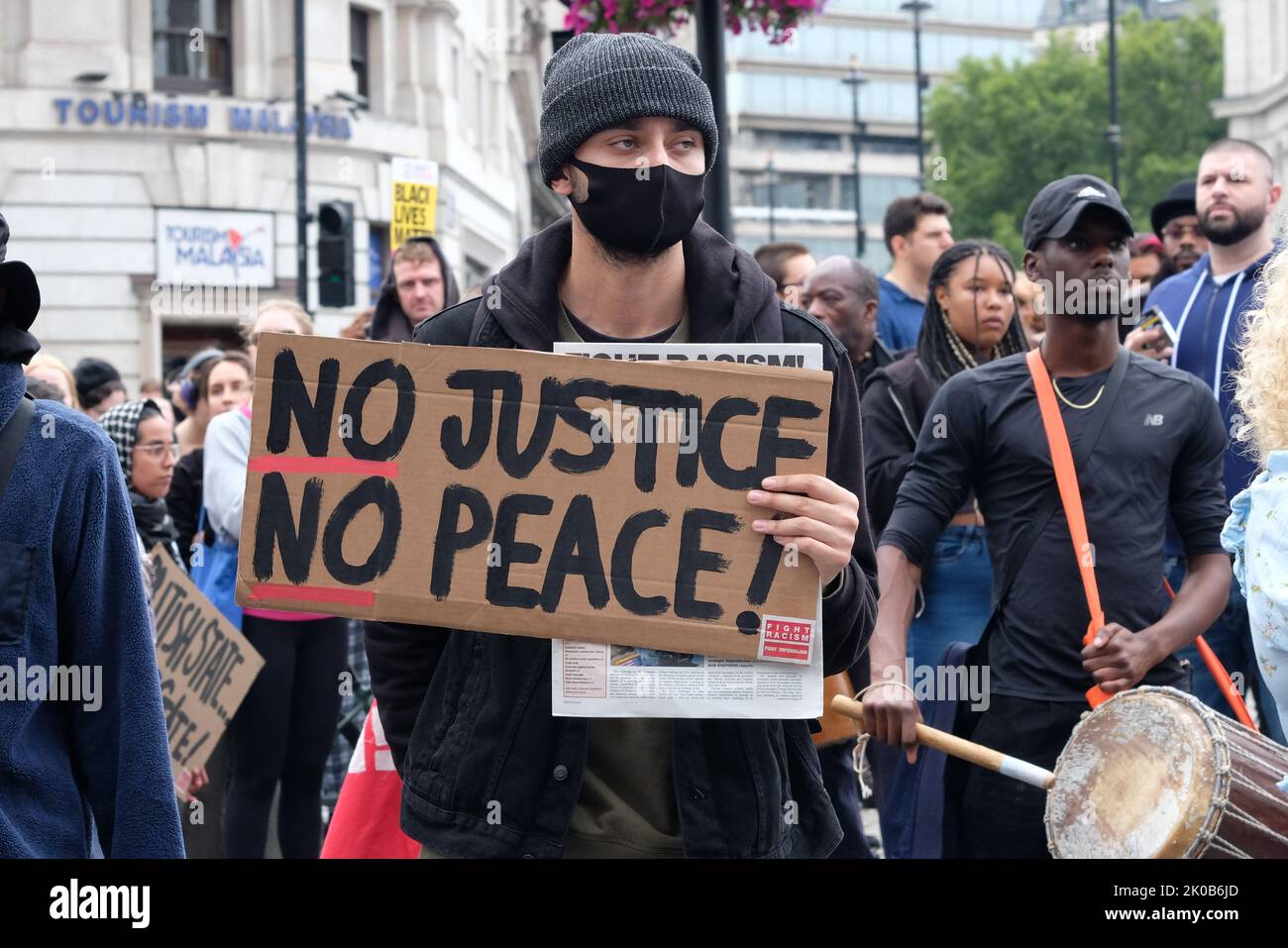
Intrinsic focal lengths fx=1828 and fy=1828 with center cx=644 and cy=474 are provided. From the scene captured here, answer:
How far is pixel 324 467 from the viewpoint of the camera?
3.08 m

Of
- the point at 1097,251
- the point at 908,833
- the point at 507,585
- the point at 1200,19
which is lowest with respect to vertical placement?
the point at 908,833

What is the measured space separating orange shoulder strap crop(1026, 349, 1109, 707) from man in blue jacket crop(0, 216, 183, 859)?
2.34 metres

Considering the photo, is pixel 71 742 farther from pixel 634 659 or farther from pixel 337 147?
pixel 337 147

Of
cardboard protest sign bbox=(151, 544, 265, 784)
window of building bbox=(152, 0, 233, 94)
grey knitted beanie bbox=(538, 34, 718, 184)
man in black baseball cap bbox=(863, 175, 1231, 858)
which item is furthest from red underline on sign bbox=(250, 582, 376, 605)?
window of building bbox=(152, 0, 233, 94)

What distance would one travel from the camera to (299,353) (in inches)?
122

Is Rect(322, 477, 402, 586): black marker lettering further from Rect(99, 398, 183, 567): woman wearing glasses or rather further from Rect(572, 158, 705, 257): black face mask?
Rect(99, 398, 183, 567): woman wearing glasses

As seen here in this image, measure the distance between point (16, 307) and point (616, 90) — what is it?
105 centimetres

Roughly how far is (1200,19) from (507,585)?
6333cm

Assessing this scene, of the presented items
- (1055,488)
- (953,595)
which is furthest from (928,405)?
(1055,488)

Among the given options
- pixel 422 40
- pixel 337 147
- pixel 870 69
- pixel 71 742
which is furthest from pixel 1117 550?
pixel 870 69

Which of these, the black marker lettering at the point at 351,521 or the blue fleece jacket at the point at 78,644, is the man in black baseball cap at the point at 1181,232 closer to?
the black marker lettering at the point at 351,521
